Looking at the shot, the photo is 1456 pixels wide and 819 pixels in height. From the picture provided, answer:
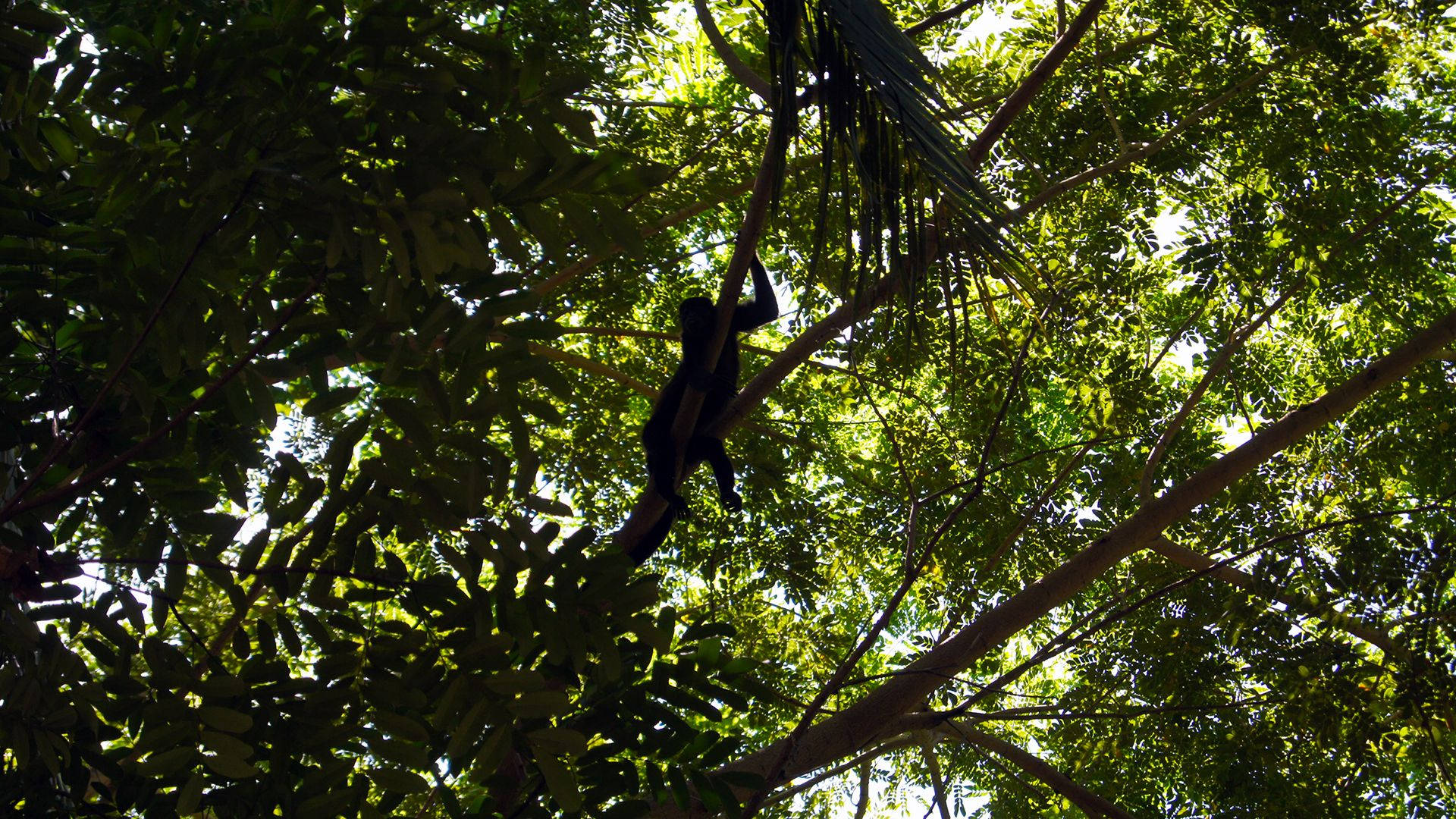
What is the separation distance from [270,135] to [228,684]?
1283 mm

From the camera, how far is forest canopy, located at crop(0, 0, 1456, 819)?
2.47 m

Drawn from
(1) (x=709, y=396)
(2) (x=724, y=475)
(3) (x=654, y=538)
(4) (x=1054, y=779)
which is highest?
(2) (x=724, y=475)

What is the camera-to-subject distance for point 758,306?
5.62 m

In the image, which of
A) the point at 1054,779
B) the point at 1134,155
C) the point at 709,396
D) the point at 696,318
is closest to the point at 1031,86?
the point at 1134,155

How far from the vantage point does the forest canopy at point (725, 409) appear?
97.4 inches

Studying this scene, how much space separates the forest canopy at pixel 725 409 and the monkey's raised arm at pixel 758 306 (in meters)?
0.42

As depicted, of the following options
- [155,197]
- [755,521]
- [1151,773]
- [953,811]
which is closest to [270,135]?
[155,197]

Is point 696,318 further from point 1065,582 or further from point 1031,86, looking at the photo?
point 1065,582

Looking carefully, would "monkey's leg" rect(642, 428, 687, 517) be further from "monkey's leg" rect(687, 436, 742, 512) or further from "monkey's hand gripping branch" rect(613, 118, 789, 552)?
"monkey's leg" rect(687, 436, 742, 512)

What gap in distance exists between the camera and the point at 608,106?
552 centimetres

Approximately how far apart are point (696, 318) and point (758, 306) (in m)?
0.34

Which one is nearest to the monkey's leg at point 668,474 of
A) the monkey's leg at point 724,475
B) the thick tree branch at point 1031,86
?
the monkey's leg at point 724,475

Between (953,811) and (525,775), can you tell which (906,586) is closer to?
(525,775)

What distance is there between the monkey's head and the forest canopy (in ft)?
0.89
